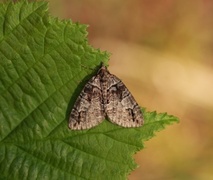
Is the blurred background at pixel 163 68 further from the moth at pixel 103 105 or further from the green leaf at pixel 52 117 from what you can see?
the green leaf at pixel 52 117

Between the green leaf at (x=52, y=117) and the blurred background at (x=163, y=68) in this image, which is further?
the blurred background at (x=163, y=68)

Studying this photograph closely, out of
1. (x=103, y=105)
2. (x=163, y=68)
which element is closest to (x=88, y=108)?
(x=103, y=105)

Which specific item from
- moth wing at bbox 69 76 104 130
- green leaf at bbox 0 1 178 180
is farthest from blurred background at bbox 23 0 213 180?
green leaf at bbox 0 1 178 180

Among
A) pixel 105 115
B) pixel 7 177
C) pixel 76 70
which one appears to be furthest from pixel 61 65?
pixel 7 177

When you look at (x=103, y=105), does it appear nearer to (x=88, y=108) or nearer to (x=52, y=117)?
(x=88, y=108)

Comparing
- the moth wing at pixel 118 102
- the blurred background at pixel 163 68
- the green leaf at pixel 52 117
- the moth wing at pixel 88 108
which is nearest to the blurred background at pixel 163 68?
the blurred background at pixel 163 68

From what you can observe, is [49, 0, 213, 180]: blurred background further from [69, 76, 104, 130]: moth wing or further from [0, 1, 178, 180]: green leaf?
[0, 1, 178, 180]: green leaf
